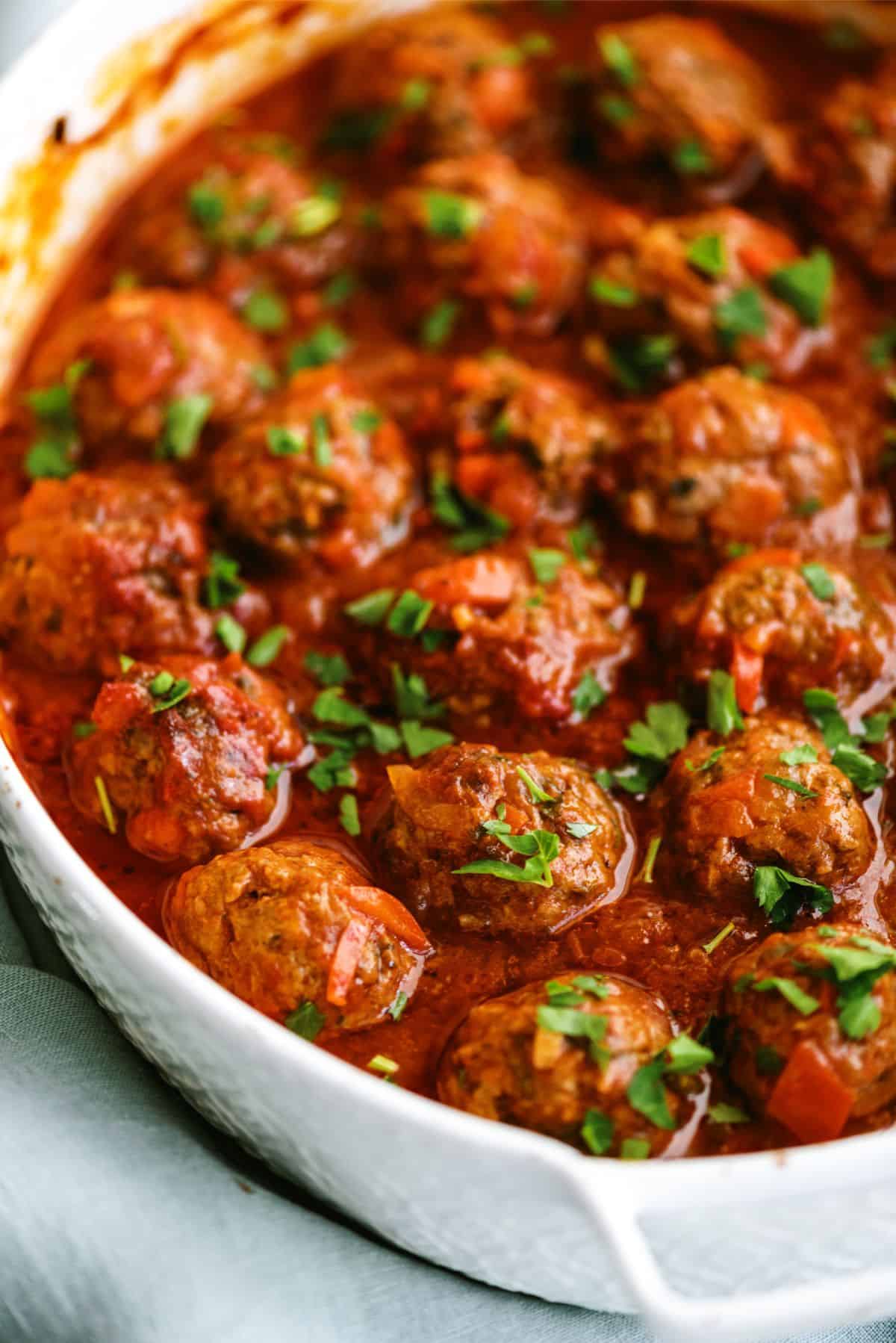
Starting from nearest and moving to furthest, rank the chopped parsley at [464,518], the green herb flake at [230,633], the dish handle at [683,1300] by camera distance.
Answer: the dish handle at [683,1300], the green herb flake at [230,633], the chopped parsley at [464,518]

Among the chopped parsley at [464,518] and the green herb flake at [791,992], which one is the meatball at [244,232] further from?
the green herb flake at [791,992]

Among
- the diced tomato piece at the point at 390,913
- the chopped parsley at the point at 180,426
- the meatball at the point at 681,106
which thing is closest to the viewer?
the diced tomato piece at the point at 390,913

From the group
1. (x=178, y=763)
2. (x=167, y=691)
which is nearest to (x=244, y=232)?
(x=167, y=691)

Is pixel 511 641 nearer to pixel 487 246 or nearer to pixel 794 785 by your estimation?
pixel 794 785

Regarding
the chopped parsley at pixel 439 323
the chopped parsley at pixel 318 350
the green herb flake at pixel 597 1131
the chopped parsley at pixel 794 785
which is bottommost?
the chopped parsley at pixel 794 785

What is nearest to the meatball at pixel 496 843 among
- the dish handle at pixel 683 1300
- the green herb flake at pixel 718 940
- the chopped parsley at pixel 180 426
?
the green herb flake at pixel 718 940

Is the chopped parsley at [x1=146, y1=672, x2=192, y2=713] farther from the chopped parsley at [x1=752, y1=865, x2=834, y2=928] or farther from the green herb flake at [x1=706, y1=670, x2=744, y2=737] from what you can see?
the chopped parsley at [x1=752, y1=865, x2=834, y2=928]

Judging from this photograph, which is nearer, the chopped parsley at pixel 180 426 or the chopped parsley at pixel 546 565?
the chopped parsley at pixel 546 565
